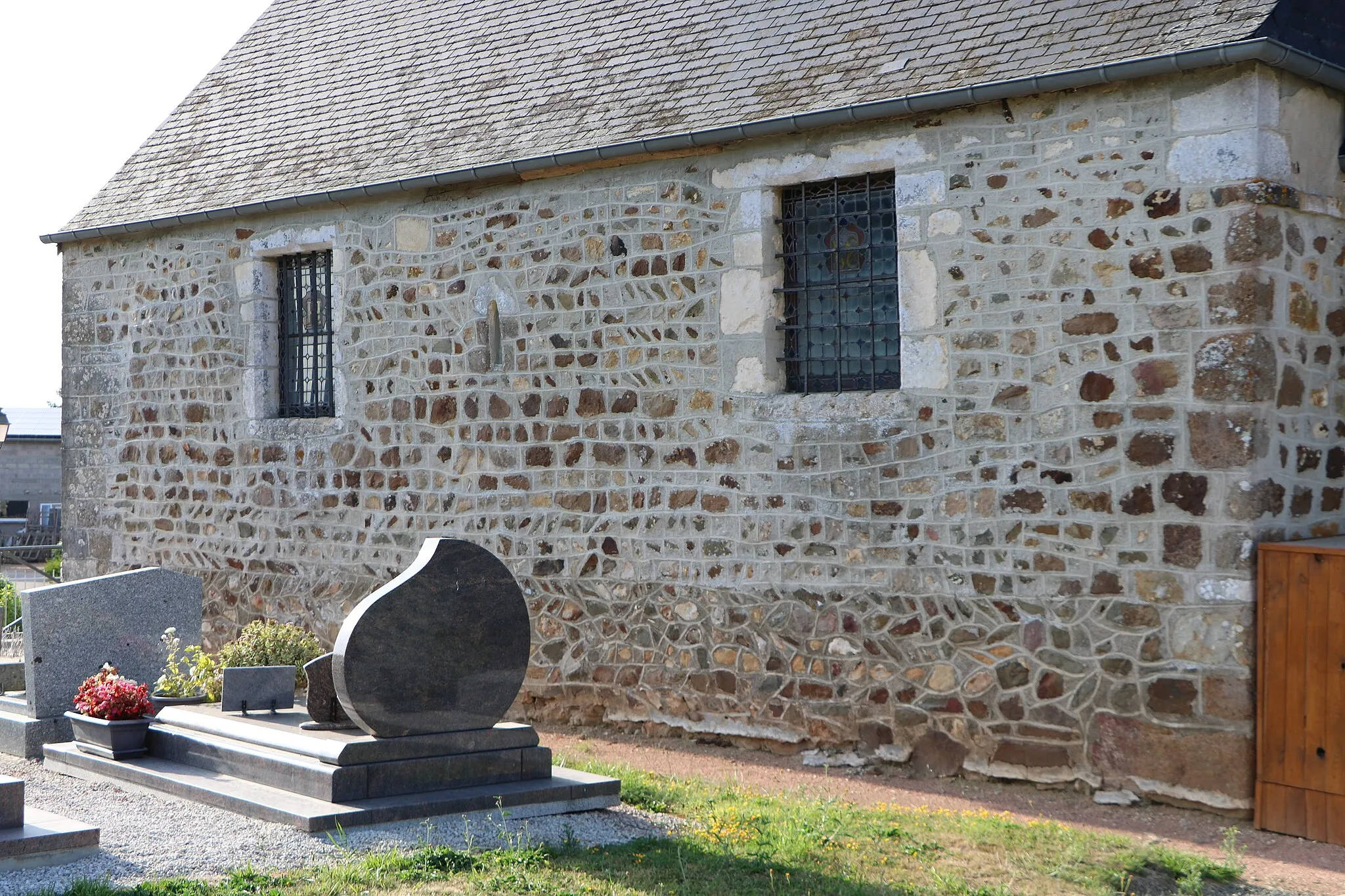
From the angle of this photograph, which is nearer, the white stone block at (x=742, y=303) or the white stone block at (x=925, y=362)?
the white stone block at (x=925, y=362)

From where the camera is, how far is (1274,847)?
22.0 ft

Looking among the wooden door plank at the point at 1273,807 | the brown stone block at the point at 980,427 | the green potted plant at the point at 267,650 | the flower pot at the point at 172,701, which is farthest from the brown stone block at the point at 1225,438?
the flower pot at the point at 172,701

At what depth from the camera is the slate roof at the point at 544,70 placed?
Answer: 7.95 meters

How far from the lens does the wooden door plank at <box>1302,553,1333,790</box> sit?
6812 mm

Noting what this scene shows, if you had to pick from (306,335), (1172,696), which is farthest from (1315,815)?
(306,335)

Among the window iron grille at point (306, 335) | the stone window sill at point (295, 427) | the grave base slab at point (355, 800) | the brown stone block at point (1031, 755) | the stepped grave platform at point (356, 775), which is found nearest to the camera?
the grave base slab at point (355, 800)

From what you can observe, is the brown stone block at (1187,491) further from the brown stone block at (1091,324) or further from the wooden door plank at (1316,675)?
the brown stone block at (1091,324)

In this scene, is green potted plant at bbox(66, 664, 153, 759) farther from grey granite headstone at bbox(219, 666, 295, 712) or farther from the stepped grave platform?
grey granite headstone at bbox(219, 666, 295, 712)

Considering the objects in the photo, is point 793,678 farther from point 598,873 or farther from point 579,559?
point 598,873

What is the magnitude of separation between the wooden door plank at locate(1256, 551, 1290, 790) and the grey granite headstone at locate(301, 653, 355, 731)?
4.62 metres

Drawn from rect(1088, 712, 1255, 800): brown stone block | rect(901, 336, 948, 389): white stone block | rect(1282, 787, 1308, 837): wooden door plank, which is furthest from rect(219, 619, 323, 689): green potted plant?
rect(1282, 787, 1308, 837): wooden door plank

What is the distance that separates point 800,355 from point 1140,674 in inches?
112

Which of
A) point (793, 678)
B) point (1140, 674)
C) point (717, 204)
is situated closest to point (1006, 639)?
point (1140, 674)

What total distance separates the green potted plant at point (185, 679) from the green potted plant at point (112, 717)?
20.0 inches
